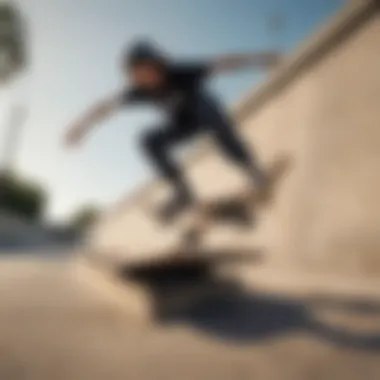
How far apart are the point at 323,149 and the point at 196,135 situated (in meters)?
3.17

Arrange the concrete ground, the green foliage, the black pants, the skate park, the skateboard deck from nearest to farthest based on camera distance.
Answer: the concrete ground < the skate park < the black pants < the skateboard deck < the green foliage

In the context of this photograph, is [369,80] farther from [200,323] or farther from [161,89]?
[200,323]

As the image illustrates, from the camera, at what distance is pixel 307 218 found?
5801 mm

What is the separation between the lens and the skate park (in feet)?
5.81

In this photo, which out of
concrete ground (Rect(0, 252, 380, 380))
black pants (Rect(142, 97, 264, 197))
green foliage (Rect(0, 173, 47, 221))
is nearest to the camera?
concrete ground (Rect(0, 252, 380, 380))

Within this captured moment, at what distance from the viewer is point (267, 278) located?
4.44 meters

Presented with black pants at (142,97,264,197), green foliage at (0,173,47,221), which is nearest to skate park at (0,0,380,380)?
black pants at (142,97,264,197)

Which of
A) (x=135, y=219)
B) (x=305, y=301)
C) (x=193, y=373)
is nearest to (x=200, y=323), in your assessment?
(x=193, y=373)

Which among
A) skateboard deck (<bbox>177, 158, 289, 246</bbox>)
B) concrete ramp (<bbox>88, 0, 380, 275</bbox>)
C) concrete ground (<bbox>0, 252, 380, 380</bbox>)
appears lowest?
concrete ground (<bbox>0, 252, 380, 380</bbox>)

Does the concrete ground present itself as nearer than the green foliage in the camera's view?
Yes

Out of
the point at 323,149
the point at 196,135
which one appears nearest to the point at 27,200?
the point at 323,149

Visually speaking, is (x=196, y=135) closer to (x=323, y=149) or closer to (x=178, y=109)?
(x=178, y=109)

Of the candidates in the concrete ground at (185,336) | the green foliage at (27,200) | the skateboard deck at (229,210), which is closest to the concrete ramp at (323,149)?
the skateboard deck at (229,210)

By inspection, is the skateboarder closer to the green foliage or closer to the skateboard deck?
the skateboard deck
